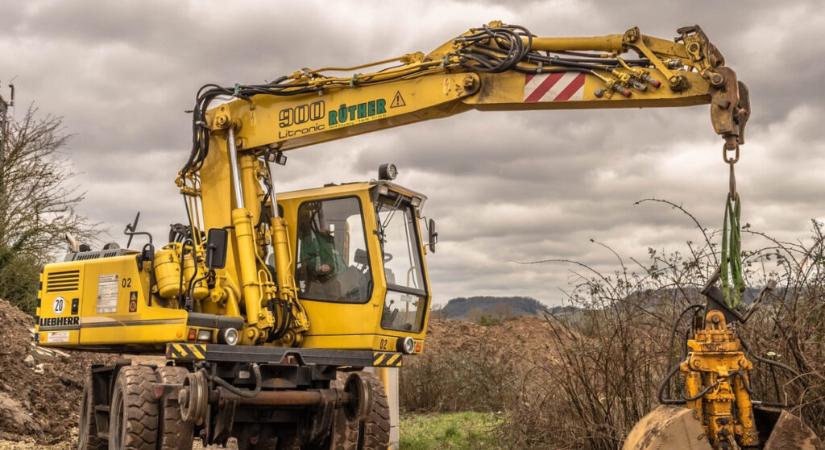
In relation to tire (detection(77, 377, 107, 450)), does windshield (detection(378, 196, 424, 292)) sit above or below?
above

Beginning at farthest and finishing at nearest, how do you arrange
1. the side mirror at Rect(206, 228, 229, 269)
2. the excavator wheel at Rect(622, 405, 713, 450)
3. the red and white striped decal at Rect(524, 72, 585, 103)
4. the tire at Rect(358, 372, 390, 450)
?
the tire at Rect(358, 372, 390, 450) → the side mirror at Rect(206, 228, 229, 269) → the red and white striped decal at Rect(524, 72, 585, 103) → the excavator wheel at Rect(622, 405, 713, 450)

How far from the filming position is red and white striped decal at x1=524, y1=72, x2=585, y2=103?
8172mm

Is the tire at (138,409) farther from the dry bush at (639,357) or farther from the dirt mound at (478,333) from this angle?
the dirt mound at (478,333)

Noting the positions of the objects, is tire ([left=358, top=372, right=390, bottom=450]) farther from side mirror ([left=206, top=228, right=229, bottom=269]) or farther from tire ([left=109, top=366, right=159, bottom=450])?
tire ([left=109, top=366, right=159, bottom=450])

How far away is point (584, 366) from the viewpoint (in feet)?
27.9

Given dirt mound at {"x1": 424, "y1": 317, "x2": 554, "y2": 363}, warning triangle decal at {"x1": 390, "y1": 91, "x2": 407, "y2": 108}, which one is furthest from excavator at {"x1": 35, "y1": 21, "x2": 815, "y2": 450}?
dirt mound at {"x1": 424, "y1": 317, "x2": 554, "y2": 363}

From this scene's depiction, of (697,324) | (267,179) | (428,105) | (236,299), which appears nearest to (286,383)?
(236,299)

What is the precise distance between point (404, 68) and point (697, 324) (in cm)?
424

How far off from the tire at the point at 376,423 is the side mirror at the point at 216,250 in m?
1.95

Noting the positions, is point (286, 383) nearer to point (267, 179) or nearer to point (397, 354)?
point (397, 354)

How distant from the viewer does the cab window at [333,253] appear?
9.49 m

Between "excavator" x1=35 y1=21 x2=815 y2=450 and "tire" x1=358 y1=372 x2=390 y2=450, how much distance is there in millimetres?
18

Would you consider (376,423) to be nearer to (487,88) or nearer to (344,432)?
(344,432)

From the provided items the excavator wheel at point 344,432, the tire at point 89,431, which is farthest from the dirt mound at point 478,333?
the excavator wheel at point 344,432
